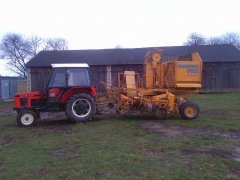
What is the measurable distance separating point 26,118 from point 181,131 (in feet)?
18.1

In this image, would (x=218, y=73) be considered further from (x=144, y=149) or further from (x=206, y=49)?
(x=144, y=149)

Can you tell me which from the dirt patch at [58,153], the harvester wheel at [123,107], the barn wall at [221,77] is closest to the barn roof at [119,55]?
the barn wall at [221,77]

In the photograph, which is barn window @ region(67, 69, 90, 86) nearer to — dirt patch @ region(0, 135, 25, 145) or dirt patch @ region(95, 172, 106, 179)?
dirt patch @ region(0, 135, 25, 145)

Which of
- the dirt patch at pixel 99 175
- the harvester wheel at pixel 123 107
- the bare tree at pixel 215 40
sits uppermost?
the bare tree at pixel 215 40

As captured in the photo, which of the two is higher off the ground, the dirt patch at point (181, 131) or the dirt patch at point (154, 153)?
the dirt patch at point (181, 131)

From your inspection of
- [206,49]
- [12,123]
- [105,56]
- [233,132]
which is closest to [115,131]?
[233,132]

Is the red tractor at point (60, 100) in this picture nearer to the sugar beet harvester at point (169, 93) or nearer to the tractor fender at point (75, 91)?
the tractor fender at point (75, 91)

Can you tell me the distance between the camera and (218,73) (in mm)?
28953

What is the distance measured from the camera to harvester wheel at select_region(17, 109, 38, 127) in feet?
38.0

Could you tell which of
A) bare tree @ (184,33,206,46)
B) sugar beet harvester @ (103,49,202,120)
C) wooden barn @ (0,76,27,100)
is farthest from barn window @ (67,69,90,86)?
bare tree @ (184,33,206,46)

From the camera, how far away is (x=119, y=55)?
30.5m

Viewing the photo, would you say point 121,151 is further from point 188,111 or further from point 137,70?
point 137,70

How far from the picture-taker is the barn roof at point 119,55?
95.2 feet

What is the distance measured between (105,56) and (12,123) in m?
18.3
